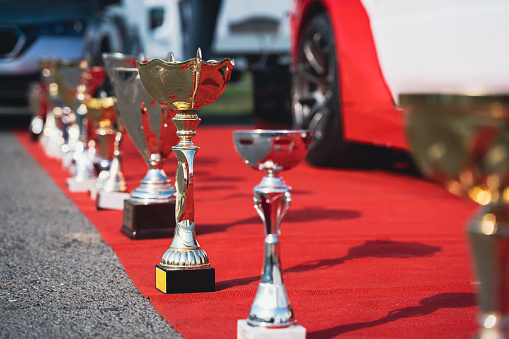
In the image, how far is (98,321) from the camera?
8.22 feet

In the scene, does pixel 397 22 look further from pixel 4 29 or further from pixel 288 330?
pixel 4 29

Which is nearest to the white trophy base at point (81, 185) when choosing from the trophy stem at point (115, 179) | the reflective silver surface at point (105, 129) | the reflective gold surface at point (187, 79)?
the reflective silver surface at point (105, 129)

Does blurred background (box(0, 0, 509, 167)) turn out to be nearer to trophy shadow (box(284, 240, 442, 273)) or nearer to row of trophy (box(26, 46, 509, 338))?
row of trophy (box(26, 46, 509, 338))

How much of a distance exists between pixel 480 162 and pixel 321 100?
4.51m

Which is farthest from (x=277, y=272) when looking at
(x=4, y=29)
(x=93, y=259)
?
(x=4, y=29)

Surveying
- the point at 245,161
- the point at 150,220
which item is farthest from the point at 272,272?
the point at 150,220

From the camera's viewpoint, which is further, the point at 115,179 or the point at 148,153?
the point at 115,179

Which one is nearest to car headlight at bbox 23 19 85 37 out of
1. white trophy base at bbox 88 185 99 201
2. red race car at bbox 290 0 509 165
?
red race car at bbox 290 0 509 165

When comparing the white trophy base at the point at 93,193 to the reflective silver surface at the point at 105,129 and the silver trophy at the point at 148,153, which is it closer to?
the reflective silver surface at the point at 105,129

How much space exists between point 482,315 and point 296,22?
5.03m

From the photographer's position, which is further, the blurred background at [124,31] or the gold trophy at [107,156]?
the blurred background at [124,31]

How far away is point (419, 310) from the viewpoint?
264cm

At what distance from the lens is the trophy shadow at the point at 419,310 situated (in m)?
2.39

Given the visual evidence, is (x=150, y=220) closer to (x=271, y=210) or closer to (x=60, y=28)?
(x=271, y=210)
